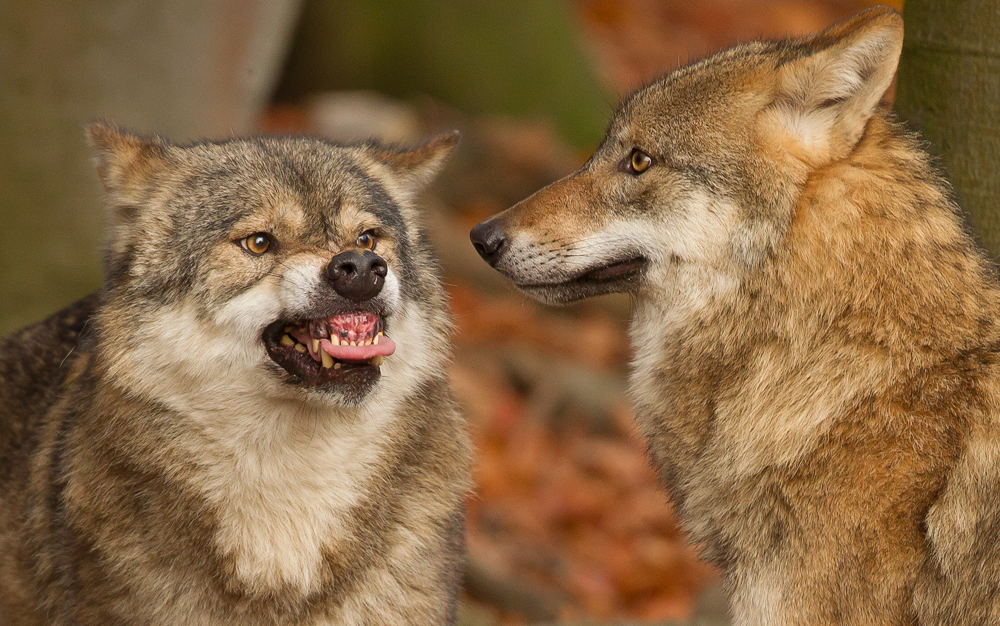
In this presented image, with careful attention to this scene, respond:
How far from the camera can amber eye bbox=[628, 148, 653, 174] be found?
378cm

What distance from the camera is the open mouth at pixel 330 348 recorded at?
3484 millimetres

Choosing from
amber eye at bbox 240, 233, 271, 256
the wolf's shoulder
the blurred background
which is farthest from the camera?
the blurred background

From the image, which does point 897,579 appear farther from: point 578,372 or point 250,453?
point 578,372

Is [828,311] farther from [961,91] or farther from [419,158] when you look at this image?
[419,158]

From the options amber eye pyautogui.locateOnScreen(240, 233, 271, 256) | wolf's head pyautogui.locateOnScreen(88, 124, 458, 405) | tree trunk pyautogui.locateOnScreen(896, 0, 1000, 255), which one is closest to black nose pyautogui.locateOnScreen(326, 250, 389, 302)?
wolf's head pyautogui.locateOnScreen(88, 124, 458, 405)

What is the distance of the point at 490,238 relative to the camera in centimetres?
389

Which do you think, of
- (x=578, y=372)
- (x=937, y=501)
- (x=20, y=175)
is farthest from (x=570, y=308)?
(x=937, y=501)

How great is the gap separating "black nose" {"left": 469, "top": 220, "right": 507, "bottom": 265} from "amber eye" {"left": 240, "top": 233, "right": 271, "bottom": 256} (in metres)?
0.74

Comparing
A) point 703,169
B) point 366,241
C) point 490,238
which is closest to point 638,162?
point 703,169

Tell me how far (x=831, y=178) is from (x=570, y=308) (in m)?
6.56

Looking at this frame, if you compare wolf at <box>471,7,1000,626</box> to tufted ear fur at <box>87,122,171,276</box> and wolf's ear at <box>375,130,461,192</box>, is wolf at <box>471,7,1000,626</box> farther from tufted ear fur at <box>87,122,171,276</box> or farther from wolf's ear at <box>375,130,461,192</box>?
tufted ear fur at <box>87,122,171,276</box>

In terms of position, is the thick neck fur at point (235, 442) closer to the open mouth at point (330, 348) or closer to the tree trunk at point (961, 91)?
the open mouth at point (330, 348)

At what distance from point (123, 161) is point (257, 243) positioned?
0.64 meters

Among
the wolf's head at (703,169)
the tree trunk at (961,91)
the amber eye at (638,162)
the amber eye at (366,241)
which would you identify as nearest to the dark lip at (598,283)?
the wolf's head at (703,169)
